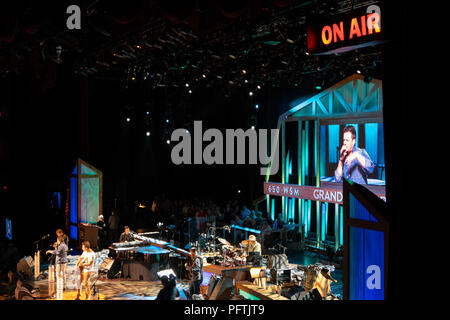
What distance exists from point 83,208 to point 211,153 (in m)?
9.09

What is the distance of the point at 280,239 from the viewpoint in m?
15.1

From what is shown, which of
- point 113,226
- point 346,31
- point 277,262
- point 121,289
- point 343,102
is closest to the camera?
point 346,31

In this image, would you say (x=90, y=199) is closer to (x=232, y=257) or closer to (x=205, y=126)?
(x=232, y=257)

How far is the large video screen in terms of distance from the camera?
13727 mm

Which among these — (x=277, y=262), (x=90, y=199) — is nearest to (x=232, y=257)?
(x=277, y=262)

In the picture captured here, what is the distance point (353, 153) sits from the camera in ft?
47.2

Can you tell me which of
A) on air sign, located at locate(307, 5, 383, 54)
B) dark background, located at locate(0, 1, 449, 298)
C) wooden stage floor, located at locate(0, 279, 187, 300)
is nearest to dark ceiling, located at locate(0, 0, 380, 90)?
dark background, located at locate(0, 1, 449, 298)

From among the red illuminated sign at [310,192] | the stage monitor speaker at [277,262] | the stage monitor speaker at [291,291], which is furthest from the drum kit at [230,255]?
the red illuminated sign at [310,192]

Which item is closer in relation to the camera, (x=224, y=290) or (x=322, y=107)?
(x=224, y=290)

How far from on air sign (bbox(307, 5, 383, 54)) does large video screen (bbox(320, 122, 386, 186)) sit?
8822 millimetres

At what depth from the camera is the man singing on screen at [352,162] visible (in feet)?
45.7

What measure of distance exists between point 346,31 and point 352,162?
381 inches
